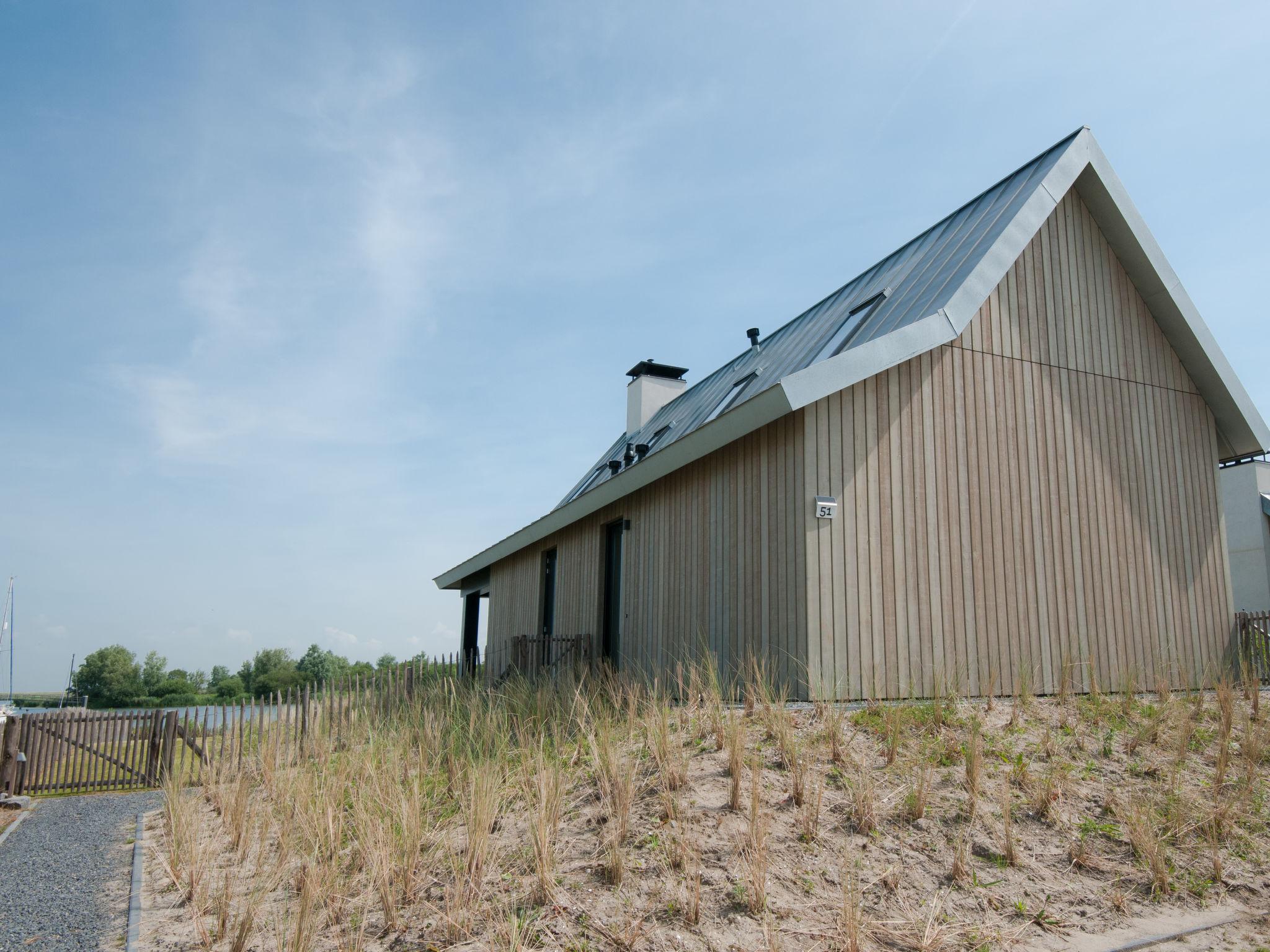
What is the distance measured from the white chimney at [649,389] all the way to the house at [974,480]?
256 inches

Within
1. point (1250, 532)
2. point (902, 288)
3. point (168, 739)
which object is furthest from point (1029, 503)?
point (1250, 532)

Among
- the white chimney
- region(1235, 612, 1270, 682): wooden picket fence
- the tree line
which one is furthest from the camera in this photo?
the tree line

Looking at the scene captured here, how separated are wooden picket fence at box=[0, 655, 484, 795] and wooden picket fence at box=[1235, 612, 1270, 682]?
395 inches

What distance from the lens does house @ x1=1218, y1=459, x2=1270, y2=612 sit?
2034cm

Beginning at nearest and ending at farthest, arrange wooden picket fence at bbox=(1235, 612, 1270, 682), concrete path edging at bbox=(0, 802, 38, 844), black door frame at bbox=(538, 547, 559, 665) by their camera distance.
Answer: concrete path edging at bbox=(0, 802, 38, 844) < wooden picket fence at bbox=(1235, 612, 1270, 682) < black door frame at bbox=(538, 547, 559, 665)

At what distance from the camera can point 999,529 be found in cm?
916

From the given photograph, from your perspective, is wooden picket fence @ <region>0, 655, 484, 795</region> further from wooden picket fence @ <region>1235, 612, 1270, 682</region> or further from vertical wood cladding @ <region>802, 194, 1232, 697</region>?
wooden picket fence @ <region>1235, 612, 1270, 682</region>

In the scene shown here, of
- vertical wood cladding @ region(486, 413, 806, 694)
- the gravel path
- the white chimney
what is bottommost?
the gravel path

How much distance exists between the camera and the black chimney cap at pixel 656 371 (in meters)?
18.9

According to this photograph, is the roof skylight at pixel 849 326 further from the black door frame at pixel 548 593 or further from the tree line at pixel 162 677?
the tree line at pixel 162 677

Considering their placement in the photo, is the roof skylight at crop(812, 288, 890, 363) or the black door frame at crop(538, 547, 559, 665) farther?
the black door frame at crop(538, 547, 559, 665)

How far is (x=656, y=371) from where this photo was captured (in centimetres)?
1909

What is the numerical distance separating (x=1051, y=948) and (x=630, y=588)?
7971 mm

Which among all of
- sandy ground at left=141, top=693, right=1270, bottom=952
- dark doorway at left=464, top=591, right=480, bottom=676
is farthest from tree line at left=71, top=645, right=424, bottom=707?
sandy ground at left=141, top=693, right=1270, bottom=952
